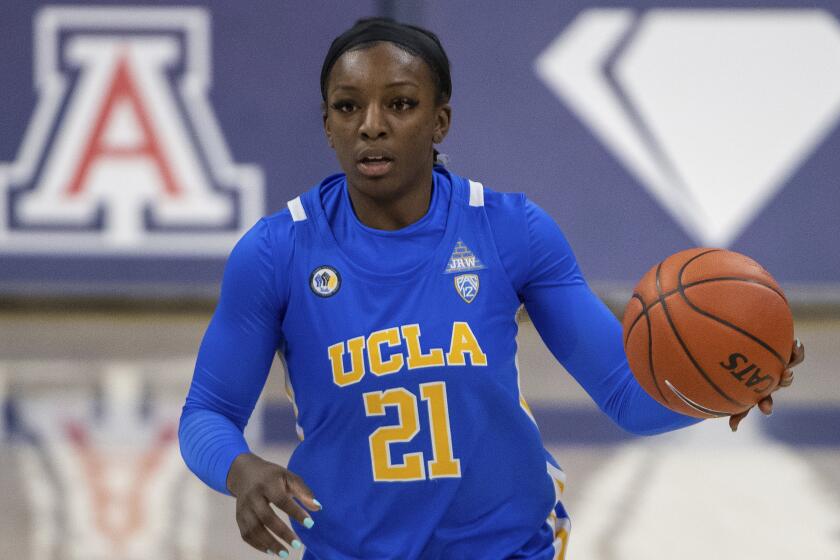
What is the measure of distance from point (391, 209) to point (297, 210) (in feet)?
0.52

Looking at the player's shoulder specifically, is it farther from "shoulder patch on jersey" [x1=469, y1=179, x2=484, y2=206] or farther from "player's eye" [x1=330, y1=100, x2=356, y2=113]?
"player's eye" [x1=330, y1=100, x2=356, y2=113]

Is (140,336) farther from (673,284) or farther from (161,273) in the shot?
(673,284)

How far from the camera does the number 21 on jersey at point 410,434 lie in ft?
6.86

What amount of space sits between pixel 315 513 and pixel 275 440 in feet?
10.9

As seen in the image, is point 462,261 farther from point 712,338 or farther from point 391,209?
point 712,338

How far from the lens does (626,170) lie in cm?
834

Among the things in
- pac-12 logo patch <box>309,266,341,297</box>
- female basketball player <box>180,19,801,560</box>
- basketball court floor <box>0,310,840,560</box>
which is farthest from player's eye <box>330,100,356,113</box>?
basketball court floor <box>0,310,840,560</box>

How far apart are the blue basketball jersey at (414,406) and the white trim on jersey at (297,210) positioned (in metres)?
0.04

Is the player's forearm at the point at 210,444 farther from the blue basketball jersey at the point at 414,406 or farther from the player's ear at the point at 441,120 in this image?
the player's ear at the point at 441,120

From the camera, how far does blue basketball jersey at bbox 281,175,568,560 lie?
6.88 feet

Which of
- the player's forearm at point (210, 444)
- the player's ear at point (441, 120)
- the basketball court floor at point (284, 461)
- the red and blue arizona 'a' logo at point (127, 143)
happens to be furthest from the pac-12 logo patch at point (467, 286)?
the red and blue arizona 'a' logo at point (127, 143)

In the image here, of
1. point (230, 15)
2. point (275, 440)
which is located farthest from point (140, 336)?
point (275, 440)

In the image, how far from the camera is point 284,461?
5125mm

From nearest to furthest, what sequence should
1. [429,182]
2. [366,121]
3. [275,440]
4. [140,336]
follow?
[366,121]
[429,182]
[275,440]
[140,336]
